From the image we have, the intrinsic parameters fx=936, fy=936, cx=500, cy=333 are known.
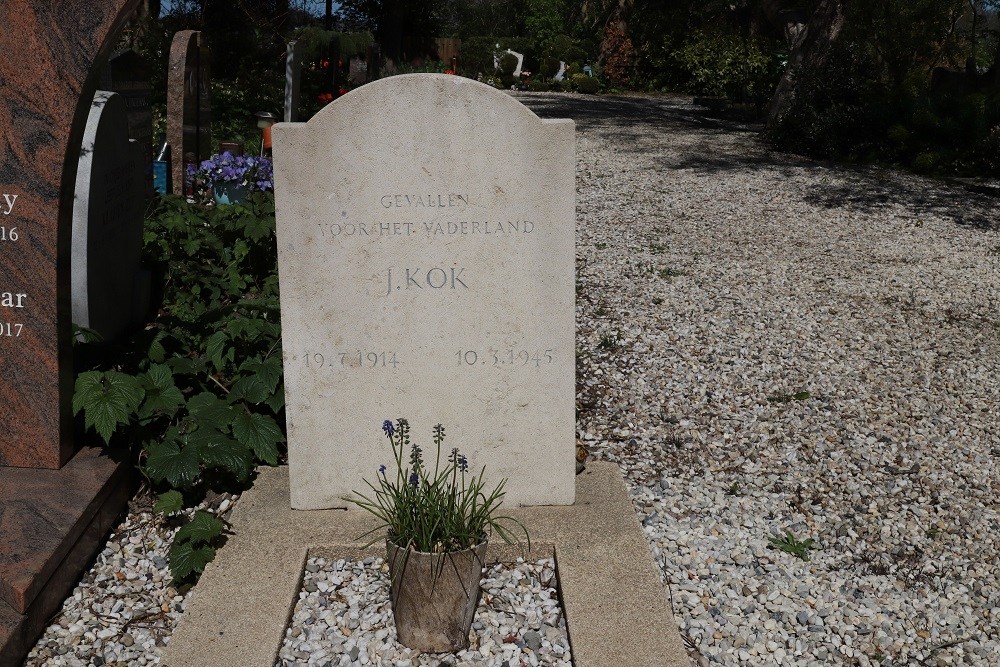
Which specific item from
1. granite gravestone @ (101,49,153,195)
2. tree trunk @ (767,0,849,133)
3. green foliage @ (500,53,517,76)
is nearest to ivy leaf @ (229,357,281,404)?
granite gravestone @ (101,49,153,195)

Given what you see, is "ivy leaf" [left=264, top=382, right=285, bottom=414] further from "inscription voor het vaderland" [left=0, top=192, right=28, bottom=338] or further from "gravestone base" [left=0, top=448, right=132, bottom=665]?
"inscription voor het vaderland" [left=0, top=192, right=28, bottom=338]

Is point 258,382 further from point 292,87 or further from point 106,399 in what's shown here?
point 292,87

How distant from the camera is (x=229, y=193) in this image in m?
7.95

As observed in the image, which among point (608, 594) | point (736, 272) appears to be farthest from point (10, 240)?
point (736, 272)

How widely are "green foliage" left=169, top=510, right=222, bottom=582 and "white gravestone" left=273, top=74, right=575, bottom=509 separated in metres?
0.34

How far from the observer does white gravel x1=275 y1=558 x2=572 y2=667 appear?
9.14 ft

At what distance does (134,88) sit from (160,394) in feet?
19.1

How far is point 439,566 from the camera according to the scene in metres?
2.73

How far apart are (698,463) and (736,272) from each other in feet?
11.7

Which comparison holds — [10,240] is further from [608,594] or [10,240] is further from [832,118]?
[832,118]

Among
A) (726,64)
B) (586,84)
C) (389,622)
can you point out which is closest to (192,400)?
(389,622)

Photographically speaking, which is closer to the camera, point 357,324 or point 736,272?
point 357,324

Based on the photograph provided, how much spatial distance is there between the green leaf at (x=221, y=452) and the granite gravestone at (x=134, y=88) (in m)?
4.87

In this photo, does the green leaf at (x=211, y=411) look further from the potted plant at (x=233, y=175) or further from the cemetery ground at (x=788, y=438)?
the potted plant at (x=233, y=175)
